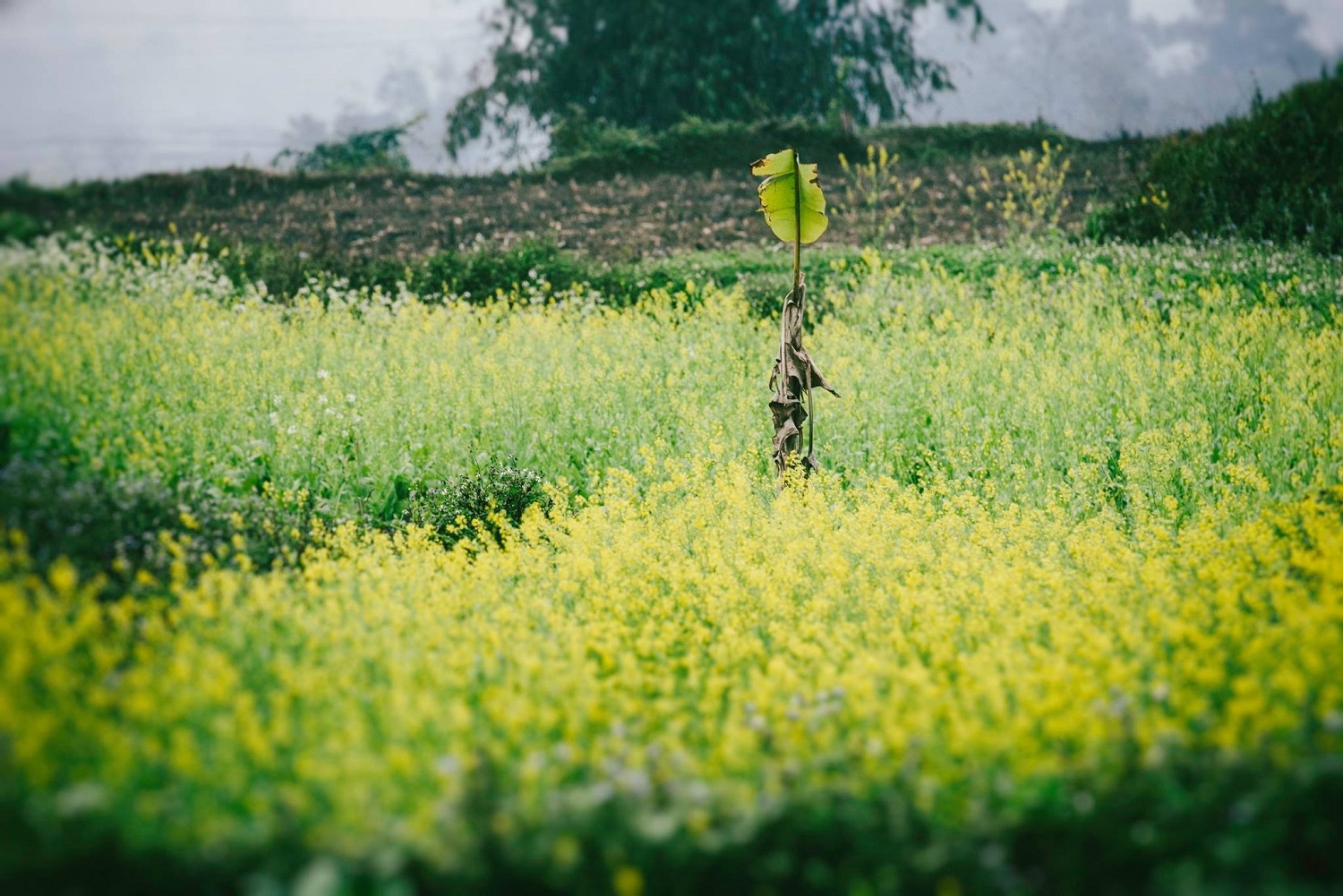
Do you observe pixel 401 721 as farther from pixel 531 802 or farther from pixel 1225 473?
pixel 1225 473

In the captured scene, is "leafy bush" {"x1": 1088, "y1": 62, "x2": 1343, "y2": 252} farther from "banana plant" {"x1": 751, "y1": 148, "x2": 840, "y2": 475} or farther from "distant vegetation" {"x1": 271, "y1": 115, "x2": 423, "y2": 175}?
"distant vegetation" {"x1": 271, "y1": 115, "x2": 423, "y2": 175}

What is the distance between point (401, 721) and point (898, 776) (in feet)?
4.42

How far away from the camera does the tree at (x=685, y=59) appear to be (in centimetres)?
2214

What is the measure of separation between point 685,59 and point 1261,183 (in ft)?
50.5

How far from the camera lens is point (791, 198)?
5055 mm

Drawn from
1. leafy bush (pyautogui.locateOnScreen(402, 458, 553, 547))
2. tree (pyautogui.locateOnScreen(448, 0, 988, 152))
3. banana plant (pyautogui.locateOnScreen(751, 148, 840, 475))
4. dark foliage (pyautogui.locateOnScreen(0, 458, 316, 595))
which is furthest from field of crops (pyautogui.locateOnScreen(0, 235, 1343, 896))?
tree (pyautogui.locateOnScreen(448, 0, 988, 152))

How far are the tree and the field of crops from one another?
56.7 ft

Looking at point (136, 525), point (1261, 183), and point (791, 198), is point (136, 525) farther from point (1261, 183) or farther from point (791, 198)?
point (1261, 183)

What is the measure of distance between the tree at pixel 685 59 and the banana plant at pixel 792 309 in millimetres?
17849

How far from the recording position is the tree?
22.1 m

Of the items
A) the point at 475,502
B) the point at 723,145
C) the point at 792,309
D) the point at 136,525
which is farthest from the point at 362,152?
the point at 136,525

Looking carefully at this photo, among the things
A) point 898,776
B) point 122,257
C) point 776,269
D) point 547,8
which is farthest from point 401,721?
point 547,8

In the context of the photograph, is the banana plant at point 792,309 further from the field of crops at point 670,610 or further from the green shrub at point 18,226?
the green shrub at point 18,226

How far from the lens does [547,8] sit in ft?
73.5
